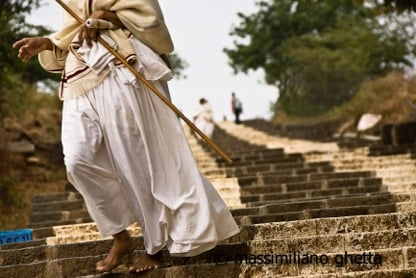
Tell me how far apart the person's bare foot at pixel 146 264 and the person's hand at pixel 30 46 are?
153 cm

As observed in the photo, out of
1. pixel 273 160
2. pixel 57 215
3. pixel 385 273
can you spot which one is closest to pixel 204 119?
pixel 273 160

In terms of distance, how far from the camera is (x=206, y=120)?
29.3 metres

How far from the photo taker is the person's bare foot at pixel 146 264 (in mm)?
7082

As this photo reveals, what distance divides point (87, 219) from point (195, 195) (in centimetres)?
575

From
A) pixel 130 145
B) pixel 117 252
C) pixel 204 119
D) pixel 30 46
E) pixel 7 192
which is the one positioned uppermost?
pixel 30 46

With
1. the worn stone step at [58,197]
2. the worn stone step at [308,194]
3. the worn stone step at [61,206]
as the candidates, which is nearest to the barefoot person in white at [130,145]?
the worn stone step at [308,194]

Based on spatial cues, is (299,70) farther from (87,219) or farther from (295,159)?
(87,219)

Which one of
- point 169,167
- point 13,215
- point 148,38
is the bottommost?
point 13,215

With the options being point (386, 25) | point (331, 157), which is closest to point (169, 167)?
point (331, 157)

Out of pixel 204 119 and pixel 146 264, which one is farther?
pixel 204 119

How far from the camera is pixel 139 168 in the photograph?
23.7ft

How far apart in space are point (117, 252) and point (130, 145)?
686mm

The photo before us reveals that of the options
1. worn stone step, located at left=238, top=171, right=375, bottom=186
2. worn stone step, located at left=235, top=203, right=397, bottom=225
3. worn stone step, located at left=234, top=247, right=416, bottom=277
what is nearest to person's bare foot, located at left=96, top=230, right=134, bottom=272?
worn stone step, located at left=234, top=247, right=416, bottom=277

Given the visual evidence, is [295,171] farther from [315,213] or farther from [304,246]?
[304,246]
